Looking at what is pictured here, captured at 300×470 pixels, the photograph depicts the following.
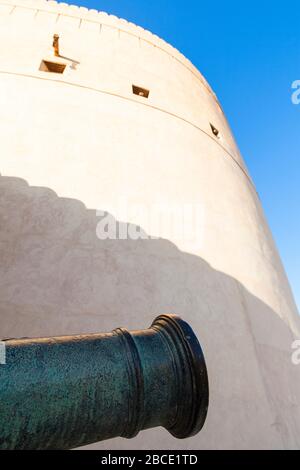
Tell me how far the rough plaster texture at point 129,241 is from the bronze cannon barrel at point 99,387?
163cm

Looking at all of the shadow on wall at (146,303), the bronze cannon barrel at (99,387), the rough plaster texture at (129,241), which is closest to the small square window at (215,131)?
the rough plaster texture at (129,241)

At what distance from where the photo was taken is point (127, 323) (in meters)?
2.90

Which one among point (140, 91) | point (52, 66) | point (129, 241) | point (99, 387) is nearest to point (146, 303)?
point (129, 241)

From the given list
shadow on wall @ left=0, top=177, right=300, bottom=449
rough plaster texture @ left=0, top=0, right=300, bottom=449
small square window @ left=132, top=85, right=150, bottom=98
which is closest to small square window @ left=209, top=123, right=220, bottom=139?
rough plaster texture @ left=0, top=0, right=300, bottom=449

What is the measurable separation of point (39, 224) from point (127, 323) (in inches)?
61.8

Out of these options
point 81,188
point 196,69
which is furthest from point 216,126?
point 81,188

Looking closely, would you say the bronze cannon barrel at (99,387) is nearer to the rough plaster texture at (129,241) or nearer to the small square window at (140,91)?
the rough plaster texture at (129,241)

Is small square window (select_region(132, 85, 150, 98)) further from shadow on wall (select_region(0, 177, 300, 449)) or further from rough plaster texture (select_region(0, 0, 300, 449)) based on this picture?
shadow on wall (select_region(0, 177, 300, 449))

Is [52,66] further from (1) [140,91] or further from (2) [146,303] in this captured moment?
(2) [146,303]

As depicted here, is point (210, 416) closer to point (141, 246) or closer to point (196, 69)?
point (141, 246)

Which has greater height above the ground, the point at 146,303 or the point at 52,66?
the point at 52,66

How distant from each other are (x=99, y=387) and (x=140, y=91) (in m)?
5.51

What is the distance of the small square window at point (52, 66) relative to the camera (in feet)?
16.0

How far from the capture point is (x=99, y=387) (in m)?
1.06
